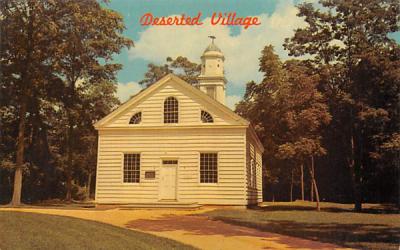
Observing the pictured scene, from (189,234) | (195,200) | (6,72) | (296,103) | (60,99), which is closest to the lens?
(189,234)

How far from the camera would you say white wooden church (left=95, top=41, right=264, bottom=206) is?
23953 millimetres

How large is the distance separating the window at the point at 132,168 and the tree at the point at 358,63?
13104 millimetres

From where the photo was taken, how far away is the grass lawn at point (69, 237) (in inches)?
412

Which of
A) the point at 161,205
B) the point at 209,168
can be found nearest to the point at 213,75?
the point at 209,168

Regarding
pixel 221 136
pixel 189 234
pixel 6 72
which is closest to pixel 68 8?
pixel 6 72

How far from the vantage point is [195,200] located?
23.8 meters

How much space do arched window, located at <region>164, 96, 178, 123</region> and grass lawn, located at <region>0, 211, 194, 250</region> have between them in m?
11.6

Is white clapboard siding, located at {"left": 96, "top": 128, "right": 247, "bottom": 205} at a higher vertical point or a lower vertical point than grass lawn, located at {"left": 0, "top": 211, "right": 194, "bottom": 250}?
higher

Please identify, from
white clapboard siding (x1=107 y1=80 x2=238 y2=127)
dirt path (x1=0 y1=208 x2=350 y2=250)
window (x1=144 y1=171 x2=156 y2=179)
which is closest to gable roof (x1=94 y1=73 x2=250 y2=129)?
white clapboard siding (x1=107 y1=80 x2=238 y2=127)

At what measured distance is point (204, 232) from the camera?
535 inches

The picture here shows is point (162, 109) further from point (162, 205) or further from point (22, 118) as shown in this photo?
point (22, 118)

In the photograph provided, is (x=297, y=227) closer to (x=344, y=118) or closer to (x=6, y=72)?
(x=344, y=118)

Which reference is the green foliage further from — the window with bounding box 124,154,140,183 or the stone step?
the stone step

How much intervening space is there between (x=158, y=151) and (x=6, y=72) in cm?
1325
